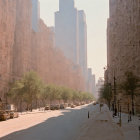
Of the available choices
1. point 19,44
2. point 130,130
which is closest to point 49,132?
point 130,130

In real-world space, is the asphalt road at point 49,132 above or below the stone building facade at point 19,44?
below

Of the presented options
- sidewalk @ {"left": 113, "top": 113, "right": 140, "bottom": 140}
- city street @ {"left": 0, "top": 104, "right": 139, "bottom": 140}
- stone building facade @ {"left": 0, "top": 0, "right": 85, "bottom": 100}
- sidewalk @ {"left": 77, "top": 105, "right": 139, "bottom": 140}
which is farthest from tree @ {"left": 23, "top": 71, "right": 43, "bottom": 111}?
sidewalk @ {"left": 77, "top": 105, "right": 139, "bottom": 140}

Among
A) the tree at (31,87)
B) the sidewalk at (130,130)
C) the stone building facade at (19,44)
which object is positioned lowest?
the sidewalk at (130,130)

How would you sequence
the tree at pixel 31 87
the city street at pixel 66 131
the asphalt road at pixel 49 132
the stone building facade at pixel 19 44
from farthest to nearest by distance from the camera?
the stone building facade at pixel 19 44 < the tree at pixel 31 87 < the city street at pixel 66 131 < the asphalt road at pixel 49 132

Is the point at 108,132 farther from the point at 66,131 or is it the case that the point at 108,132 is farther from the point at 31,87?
the point at 31,87

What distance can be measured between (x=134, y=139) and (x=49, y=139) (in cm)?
509

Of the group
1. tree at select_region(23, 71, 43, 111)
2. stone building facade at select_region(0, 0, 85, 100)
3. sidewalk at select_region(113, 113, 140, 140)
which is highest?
stone building facade at select_region(0, 0, 85, 100)

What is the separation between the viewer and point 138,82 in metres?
39.3

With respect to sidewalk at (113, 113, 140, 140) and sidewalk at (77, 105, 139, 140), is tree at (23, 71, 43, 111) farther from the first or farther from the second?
sidewalk at (77, 105, 139, 140)

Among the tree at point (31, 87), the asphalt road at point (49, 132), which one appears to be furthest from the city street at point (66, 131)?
the tree at point (31, 87)

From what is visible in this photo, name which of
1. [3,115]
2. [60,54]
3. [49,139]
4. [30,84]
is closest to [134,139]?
[49,139]

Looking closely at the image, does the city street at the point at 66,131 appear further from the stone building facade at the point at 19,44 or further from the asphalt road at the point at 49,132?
the stone building facade at the point at 19,44

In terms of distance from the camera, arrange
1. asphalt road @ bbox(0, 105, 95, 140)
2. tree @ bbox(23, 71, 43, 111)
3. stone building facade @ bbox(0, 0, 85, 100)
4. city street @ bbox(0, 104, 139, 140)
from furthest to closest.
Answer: stone building facade @ bbox(0, 0, 85, 100)
tree @ bbox(23, 71, 43, 111)
city street @ bbox(0, 104, 139, 140)
asphalt road @ bbox(0, 105, 95, 140)

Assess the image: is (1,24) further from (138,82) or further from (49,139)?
(49,139)
